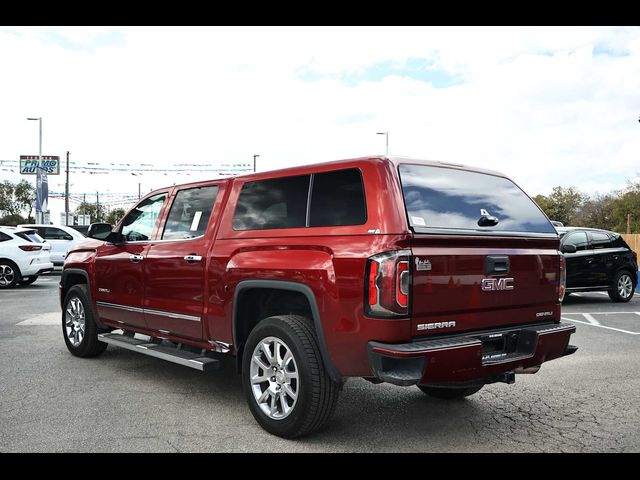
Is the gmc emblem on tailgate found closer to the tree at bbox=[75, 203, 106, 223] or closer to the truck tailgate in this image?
the truck tailgate

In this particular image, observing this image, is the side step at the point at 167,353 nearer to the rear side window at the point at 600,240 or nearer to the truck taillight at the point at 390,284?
the truck taillight at the point at 390,284

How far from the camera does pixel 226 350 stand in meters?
4.82

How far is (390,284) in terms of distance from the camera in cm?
358

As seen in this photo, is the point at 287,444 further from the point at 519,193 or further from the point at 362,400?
the point at 519,193

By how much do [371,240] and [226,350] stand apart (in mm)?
1787

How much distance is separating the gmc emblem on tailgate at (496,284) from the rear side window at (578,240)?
869 cm

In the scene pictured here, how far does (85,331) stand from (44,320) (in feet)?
11.7

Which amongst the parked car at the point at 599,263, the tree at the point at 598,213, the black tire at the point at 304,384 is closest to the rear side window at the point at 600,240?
the parked car at the point at 599,263

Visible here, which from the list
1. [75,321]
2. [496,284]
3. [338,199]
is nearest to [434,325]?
[496,284]

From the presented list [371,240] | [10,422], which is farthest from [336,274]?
[10,422]

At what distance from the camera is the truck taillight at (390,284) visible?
11.8 ft

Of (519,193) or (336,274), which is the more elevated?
(519,193)

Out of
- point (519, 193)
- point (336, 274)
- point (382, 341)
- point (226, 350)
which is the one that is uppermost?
point (519, 193)

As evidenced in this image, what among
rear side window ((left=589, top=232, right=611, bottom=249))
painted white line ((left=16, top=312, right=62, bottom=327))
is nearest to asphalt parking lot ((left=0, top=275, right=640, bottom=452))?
painted white line ((left=16, top=312, right=62, bottom=327))
